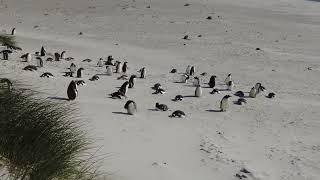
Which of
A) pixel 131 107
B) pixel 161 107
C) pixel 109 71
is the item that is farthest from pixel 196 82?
pixel 131 107

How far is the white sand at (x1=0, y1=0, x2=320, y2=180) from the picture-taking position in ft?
29.1

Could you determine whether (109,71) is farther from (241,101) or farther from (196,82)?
(241,101)

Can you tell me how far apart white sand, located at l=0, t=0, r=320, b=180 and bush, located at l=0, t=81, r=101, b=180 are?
5.79 feet

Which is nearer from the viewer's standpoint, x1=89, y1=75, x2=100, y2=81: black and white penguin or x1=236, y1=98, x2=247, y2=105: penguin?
x1=236, y1=98, x2=247, y2=105: penguin

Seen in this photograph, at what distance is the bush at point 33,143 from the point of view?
5.14 m

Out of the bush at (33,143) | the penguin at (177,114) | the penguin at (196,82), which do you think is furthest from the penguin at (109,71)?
the bush at (33,143)

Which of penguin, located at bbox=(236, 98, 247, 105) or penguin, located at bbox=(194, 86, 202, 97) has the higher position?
penguin, located at bbox=(194, 86, 202, 97)

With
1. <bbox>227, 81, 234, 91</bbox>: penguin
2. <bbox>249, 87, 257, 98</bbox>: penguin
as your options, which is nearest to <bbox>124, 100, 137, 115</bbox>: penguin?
<bbox>249, 87, 257, 98</bbox>: penguin

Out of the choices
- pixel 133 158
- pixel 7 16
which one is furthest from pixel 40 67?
pixel 7 16

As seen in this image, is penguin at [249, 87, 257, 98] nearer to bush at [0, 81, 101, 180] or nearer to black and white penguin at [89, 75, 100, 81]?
black and white penguin at [89, 75, 100, 81]

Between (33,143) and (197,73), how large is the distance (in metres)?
12.5

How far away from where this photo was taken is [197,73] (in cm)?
1766

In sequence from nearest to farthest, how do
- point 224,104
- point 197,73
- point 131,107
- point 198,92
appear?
point 131,107 → point 224,104 → point 198,92 → point 197,73

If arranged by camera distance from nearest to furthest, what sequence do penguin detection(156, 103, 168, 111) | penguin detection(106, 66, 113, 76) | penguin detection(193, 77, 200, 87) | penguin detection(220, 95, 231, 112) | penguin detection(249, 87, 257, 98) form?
penguin detection(156, 103, 168, 111)
penguin detection(220, 95, 231, 112)
penguin detection(249, 87, 257, 98)
penguin detection(193, 77, 200, 87)
penguin detection(106, 66, 113, 76)
